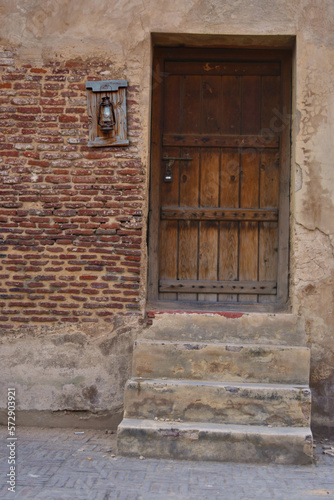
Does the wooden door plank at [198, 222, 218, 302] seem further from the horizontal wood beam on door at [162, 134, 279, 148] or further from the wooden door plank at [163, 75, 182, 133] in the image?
the wooden door plank at [163, 75, 182, 133]

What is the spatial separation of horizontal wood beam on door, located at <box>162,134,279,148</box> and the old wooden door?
10 millimetres

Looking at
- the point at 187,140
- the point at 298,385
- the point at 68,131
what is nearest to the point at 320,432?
the point at 298,385

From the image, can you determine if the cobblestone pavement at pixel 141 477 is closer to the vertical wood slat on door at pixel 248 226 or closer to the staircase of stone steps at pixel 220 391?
the staircase of stone steps at pixel 220 391

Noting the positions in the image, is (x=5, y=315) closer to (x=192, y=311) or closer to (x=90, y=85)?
(x=192, y=311)

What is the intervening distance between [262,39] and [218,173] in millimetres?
1329

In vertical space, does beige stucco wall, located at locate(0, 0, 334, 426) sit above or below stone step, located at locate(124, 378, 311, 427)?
above

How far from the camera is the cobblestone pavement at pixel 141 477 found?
127 inches

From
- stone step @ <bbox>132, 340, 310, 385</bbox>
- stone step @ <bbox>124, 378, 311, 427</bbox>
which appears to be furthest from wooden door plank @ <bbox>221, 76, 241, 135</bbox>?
stone step @ <bbox>124, 378, 311, 427</bbox>

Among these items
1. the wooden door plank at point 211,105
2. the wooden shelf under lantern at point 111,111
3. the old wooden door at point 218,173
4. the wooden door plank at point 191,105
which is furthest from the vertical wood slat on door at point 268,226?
the wooden shelf under lantern at point 111,111

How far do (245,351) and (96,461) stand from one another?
150 centimetres

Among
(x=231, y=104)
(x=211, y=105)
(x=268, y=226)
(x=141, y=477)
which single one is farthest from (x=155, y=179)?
(x=141, y=477)

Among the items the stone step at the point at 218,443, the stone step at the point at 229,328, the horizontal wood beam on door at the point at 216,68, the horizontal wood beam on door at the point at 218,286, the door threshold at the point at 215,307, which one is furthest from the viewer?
the horizontal wood beam on door at the point at 216,68

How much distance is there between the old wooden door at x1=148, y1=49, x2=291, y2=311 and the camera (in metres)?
5.12

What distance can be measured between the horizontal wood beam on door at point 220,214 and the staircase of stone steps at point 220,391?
1035 millimetres
